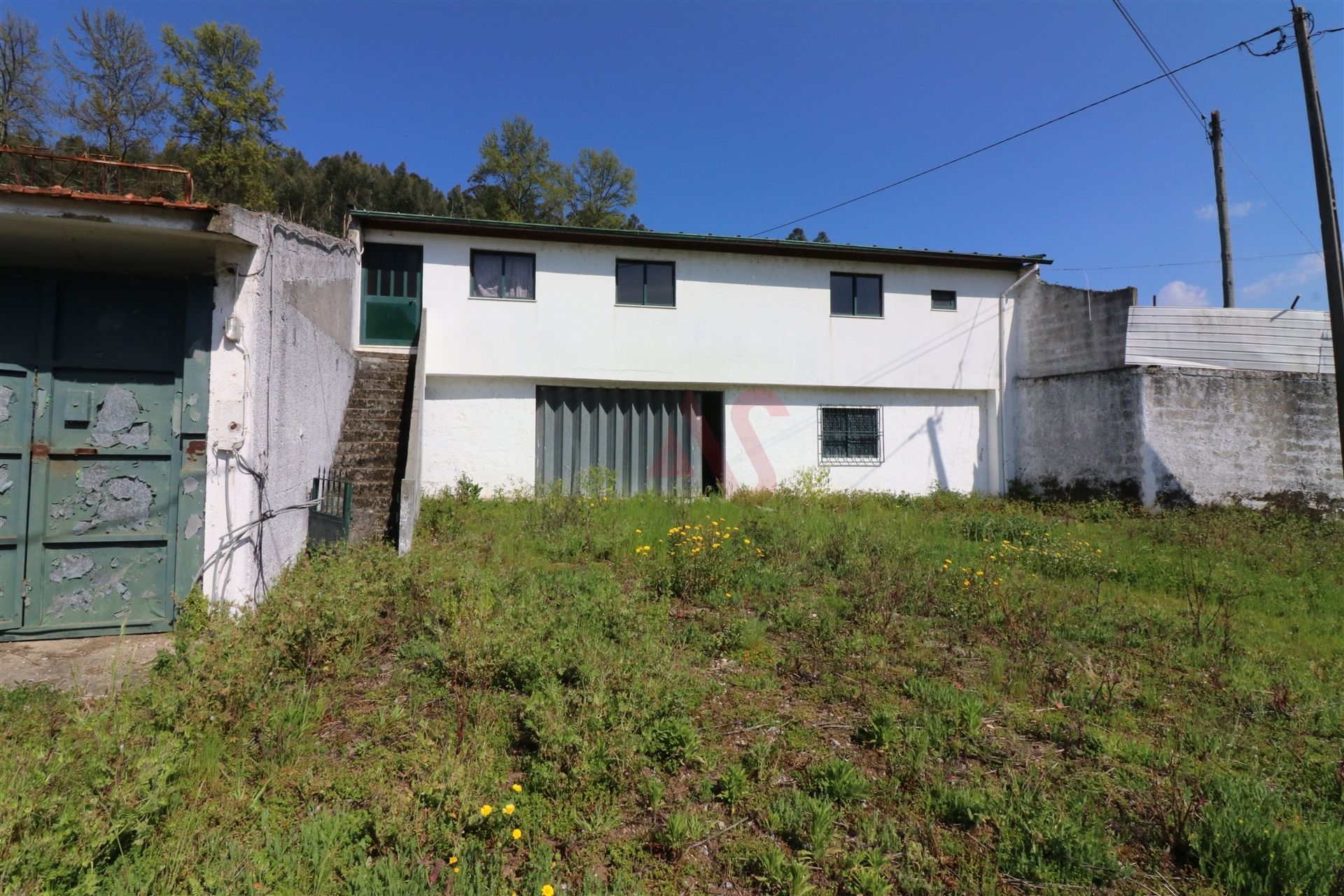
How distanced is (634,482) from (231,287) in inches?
297

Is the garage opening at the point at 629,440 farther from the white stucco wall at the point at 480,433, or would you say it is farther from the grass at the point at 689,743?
the grass at the point at 689,743

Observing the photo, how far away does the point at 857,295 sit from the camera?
1248cm

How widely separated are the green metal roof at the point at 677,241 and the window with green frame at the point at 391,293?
0.45 m

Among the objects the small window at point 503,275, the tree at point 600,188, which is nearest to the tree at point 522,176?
the tree at point 600,188

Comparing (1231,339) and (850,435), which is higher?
(1231,339)

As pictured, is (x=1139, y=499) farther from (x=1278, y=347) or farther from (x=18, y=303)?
(x=18, y=303)

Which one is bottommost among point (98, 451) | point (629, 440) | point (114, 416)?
point (98, 451)

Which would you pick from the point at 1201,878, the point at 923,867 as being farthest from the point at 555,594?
the point at 1201,878

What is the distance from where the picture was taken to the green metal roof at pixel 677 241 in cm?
1042

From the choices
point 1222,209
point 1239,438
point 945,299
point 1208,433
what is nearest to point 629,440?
point 945,299

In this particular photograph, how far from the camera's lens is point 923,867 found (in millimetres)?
2480

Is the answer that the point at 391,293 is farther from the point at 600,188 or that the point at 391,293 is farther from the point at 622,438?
the point at 600,188

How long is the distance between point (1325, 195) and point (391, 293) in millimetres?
13639

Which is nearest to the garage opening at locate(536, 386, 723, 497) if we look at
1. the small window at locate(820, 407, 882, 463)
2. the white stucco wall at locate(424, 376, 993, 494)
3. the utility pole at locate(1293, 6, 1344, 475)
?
the white stucco wall at locate(424, 376, 993, 494)
